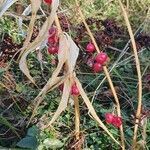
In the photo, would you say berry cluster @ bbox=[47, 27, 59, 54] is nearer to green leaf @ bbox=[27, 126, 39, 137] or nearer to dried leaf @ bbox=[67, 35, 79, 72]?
dried leaf @ bbox=[67, 35, 79, 72]

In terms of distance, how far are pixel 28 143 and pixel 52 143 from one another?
0.30ft

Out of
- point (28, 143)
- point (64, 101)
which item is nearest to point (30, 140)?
point (28, 143)

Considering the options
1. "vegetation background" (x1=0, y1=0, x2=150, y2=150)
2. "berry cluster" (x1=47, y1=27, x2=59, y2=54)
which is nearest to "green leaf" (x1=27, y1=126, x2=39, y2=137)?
"vegetation background" (x1=0, y1=0, x2=150, y2=150)

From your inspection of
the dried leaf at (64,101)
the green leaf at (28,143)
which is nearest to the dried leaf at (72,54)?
the dried leaf at (64,101)

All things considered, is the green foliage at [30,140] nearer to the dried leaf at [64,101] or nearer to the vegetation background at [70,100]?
the vegetation background at [70,100]

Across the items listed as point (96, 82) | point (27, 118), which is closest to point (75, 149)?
point (27, 118)

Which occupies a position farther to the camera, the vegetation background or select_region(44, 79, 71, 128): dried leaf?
the vegetation background

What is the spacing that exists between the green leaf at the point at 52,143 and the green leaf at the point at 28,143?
0.04m

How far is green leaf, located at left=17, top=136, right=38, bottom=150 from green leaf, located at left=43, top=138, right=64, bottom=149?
0.13ft

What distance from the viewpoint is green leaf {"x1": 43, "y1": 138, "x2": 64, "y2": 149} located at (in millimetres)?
1613

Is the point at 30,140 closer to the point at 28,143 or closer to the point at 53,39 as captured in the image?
the point at 28,143

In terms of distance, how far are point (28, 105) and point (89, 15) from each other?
3.17 feet

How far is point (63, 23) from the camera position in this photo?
2.32 meters

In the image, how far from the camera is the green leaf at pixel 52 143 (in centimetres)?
161
